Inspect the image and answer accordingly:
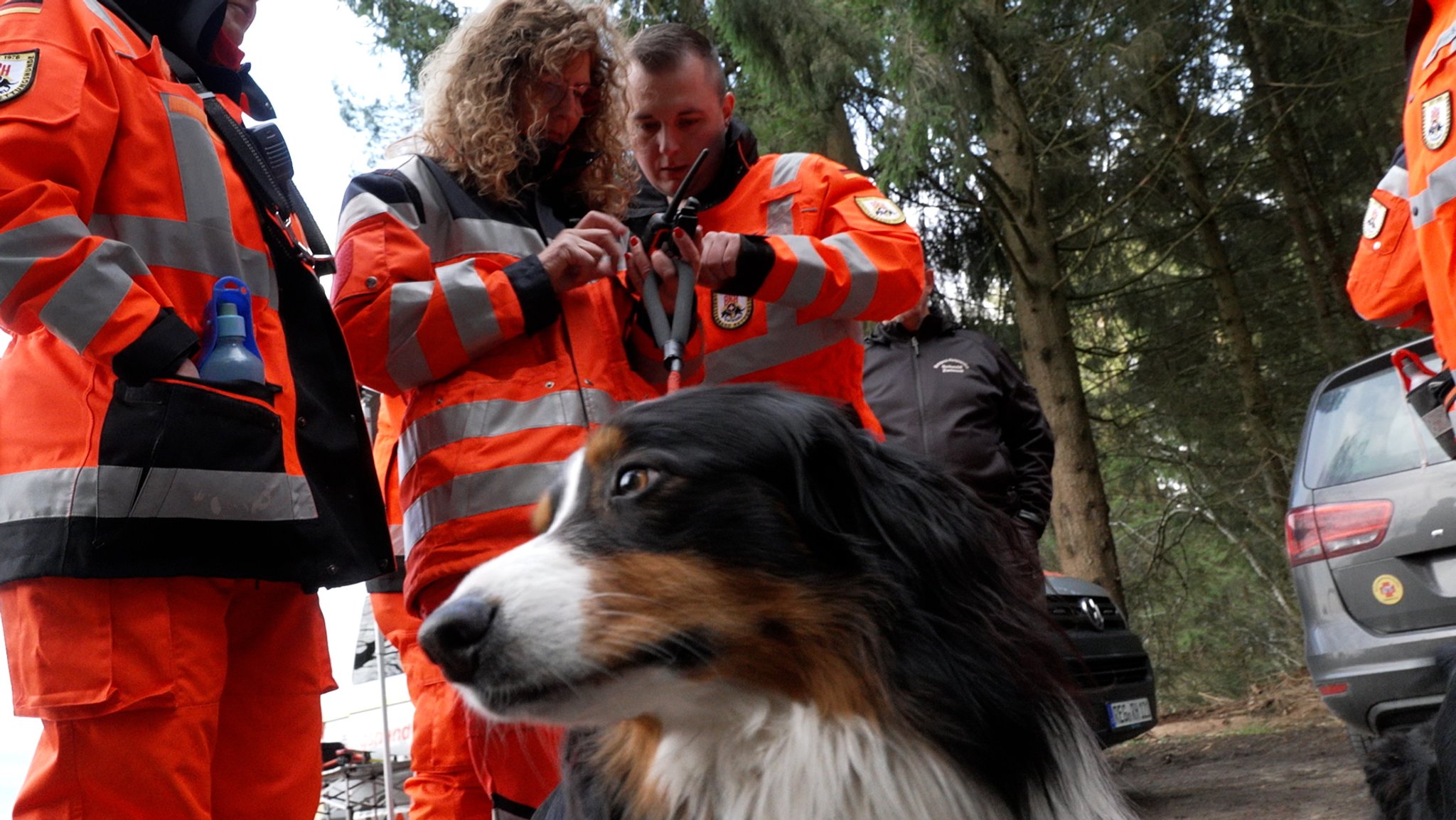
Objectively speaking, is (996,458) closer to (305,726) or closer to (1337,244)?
(305,726)

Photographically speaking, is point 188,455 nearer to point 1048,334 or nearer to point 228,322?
point 228,322

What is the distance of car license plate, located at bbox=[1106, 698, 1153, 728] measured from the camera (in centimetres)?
596

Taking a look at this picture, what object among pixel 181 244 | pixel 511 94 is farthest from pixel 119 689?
pixel 511 94

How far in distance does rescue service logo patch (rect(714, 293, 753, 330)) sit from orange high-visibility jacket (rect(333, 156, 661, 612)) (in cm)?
42

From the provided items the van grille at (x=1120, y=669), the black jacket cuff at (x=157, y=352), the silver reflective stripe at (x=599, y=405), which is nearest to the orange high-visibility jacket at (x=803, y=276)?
the silver reflective stripe at (x=599, y=405)

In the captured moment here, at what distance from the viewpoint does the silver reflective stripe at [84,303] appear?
1.98 m

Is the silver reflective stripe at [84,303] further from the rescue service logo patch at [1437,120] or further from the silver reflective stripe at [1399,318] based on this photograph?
the silver reflective stripe at [1399,318]

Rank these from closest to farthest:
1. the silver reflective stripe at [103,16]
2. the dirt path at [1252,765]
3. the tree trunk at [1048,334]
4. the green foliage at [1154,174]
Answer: the silver reflective stripe at [103,16], the dirt path at [1252,765], the green foliage at [1154,174], the tree trunk at [1048,334]

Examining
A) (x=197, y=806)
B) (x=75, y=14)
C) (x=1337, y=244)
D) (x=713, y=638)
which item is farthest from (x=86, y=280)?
(x=1337, y=244)

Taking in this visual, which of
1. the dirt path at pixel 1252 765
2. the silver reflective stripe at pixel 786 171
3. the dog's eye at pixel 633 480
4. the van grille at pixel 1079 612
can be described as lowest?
the dirt path at pixel 1252 765

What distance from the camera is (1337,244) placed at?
38.9 feet

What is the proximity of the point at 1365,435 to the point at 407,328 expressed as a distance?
14.5ft

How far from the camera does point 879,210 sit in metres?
3.23

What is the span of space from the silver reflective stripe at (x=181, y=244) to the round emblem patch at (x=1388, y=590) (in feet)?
14.8
